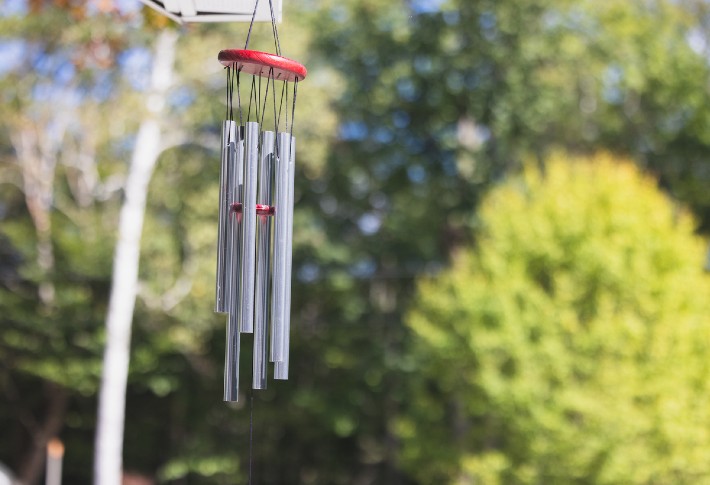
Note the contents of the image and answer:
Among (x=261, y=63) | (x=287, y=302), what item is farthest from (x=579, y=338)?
(x=261, y=63)

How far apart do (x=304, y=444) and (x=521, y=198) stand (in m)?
4.89

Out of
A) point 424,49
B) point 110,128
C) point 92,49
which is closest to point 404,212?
point 424,49

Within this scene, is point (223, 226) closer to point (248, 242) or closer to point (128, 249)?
point (248, 242)

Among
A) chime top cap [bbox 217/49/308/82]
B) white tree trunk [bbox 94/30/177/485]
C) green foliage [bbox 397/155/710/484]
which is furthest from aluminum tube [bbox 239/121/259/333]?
white tree trunk [bbox 94/30/177/485]

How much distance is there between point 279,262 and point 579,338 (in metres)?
6.46

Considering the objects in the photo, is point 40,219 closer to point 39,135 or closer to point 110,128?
point 39,135

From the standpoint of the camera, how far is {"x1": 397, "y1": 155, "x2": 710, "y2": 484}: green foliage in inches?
331

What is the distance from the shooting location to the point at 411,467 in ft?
32.8

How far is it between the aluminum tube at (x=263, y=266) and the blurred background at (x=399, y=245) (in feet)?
16.9

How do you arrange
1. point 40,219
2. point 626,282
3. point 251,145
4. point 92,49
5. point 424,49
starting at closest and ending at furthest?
1. point 251,145
2. point 92,49
3. point 626,282
4. point 40,219
5. point 424,49

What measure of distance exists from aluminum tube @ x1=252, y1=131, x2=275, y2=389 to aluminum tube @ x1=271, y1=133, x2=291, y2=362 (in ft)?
0.09

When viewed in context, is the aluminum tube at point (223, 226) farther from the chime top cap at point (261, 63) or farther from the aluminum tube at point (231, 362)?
the chime top cap at point (261, 63)

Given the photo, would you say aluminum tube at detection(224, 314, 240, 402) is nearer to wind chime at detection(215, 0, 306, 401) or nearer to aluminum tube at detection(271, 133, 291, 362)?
wind chime at detection(215, 0, 306, 401)

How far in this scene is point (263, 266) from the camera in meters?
2.70
